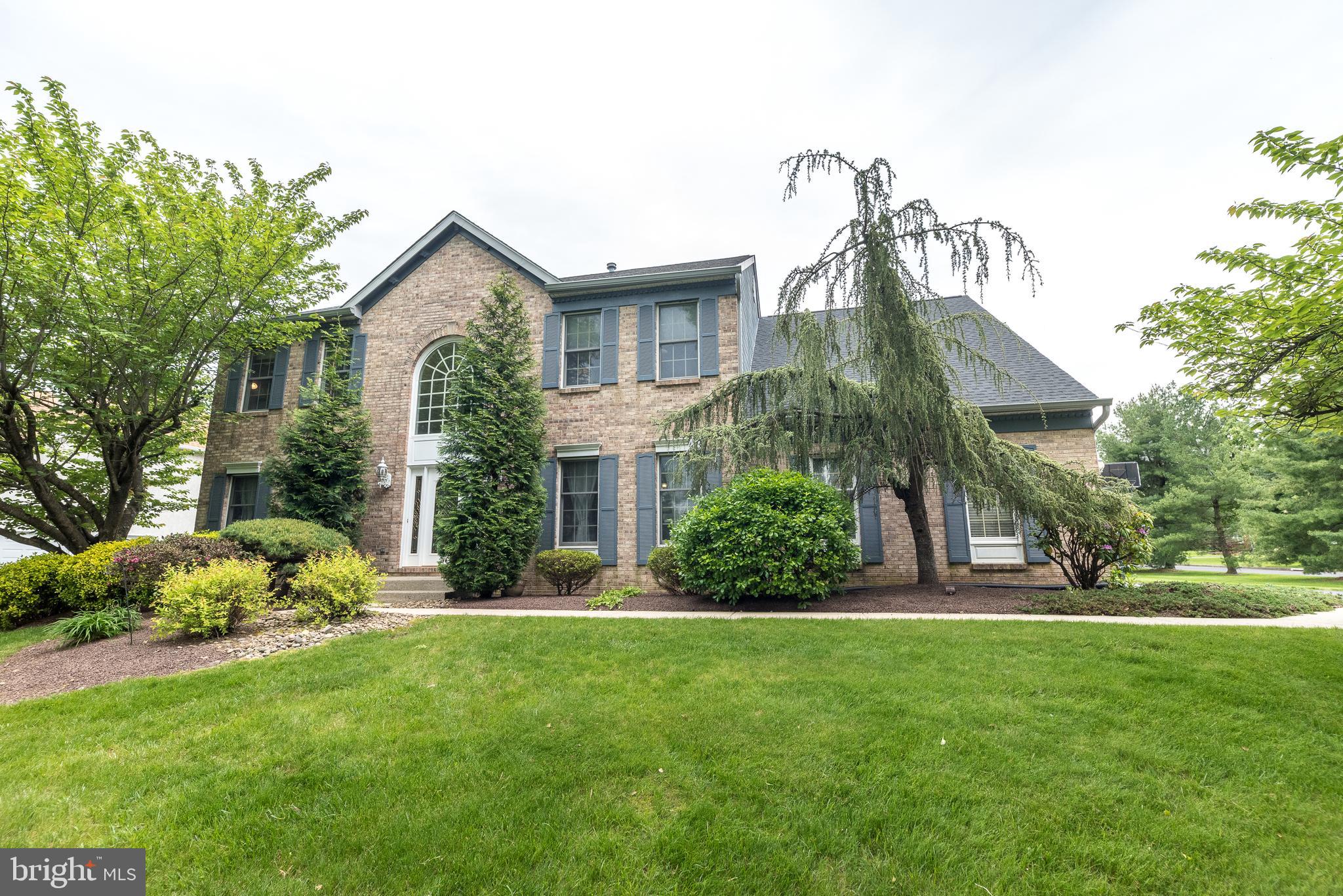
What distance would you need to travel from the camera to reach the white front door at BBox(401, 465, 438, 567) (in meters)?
11.3

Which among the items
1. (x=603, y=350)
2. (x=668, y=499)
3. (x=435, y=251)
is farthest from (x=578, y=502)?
(x=435, y=251)

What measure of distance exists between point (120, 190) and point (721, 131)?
985cm

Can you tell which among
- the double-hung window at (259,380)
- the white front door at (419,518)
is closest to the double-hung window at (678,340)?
the white front door at (419,518)

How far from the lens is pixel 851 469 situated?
819 cm

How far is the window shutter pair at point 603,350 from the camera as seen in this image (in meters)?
11.4

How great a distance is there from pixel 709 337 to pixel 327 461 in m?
7.95

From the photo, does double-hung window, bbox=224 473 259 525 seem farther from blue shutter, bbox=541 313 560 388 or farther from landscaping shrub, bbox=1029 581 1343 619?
landscaping shrub, bbox=1029 581 1343 619

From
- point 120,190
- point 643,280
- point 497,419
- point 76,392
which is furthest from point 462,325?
point 76,392

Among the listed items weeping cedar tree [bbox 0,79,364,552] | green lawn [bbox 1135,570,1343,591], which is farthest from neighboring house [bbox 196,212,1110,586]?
green lawn [bbox 1135,570,1343,591]

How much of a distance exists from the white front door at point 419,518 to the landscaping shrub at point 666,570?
16.0 ft

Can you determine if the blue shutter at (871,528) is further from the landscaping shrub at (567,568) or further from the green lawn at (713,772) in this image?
the green lawn at (713,772)

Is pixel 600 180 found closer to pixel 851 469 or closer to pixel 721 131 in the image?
pixel 721 131

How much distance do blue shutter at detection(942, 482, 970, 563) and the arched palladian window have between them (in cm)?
1049

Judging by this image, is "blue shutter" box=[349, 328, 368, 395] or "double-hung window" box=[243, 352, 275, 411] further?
"double-hung window" box=[243, 352, 275, 411]
